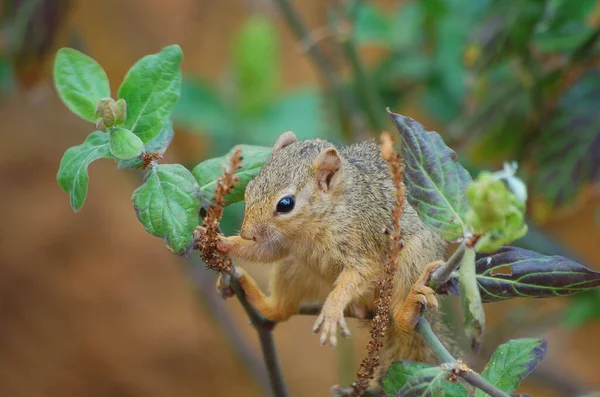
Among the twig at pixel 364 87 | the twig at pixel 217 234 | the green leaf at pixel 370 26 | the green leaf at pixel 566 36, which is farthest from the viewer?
the green leaf at pixel 370 26

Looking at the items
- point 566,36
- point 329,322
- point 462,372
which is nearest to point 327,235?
point 329,322

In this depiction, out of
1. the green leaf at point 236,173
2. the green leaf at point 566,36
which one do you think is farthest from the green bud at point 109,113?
the green leaf at point 566,36

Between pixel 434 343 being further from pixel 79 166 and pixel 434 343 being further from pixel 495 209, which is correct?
pixel 79 166

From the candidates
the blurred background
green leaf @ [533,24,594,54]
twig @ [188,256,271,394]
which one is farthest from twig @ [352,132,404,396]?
twig @ [188,256,271,394]

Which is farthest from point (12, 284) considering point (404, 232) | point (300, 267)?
point (404, 232)

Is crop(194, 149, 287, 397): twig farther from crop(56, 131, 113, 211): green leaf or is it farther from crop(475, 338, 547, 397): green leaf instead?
crop(475, 338, 547, 397): green leaf

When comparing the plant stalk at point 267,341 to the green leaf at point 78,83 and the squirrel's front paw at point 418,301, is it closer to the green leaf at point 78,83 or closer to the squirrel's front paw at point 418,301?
the squirrel's front paw at point 418,301
